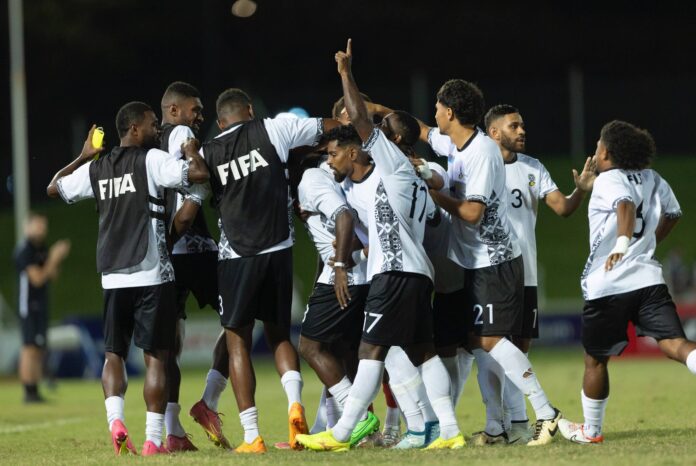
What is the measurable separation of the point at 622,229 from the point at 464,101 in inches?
58.3

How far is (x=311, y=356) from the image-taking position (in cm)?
986

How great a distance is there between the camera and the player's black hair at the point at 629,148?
9500 mm

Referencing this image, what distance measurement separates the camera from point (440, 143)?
10320 millimetres

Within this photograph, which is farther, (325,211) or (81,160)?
(81,160)

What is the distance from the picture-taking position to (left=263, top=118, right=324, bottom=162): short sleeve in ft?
32.0

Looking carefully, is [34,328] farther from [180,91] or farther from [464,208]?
[464,208]

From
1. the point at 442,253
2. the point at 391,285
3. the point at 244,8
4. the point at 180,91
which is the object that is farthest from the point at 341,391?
the point at 244,8

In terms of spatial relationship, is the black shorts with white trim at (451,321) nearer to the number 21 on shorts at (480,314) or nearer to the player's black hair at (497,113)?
the number 21 on shorts at (480,314)

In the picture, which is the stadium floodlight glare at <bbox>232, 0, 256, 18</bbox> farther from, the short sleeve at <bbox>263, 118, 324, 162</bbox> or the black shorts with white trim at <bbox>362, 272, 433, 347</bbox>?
the black shorts with white trim at <bbox>362, 272, 433, 347</bbox>

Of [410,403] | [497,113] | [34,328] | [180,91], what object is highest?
[180,91]

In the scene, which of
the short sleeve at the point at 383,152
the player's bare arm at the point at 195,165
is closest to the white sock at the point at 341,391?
the short sleeve at the point at 383,152

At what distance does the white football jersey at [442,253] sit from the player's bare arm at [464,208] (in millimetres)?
343

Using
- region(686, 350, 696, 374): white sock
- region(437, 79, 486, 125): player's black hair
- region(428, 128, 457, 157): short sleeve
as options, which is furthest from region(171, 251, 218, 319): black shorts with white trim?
region(686, 350, 696, 374): white sock

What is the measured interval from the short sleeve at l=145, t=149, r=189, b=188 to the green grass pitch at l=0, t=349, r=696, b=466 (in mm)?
1995
